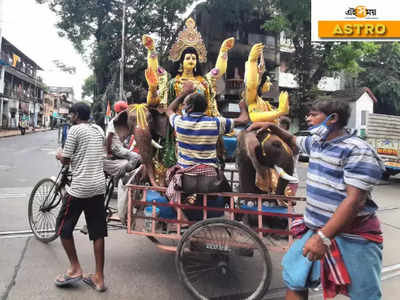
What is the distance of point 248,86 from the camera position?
3422mm

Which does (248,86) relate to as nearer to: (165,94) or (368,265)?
(165,94)

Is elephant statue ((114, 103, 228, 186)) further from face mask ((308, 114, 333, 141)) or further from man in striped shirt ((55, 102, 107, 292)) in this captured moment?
face mask ((308, 114, 333, 141))

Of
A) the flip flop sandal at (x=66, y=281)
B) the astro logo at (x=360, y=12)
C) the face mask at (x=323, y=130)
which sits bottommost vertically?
the flip flop sandal at (x=66, y=281)

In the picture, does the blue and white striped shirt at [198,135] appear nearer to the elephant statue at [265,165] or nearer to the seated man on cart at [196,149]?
the seated man on cart at [196,149]

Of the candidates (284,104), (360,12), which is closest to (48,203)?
(284,104)

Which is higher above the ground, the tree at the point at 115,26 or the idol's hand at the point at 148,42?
the tree at the point at 115,26

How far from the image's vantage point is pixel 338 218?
169 cm

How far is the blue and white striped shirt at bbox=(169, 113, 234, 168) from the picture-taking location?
9.06 ft

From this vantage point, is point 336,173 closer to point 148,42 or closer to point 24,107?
point 148,42

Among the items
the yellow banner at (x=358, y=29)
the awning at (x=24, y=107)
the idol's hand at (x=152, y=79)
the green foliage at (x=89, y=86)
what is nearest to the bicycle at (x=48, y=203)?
the idol's hand at (x=152, y=79)

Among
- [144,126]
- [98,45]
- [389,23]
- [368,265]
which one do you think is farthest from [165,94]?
[98,45]

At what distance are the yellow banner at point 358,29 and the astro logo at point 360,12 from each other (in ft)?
0.42

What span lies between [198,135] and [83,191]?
3.65 ft

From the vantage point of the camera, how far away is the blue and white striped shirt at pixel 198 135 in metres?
2.76
